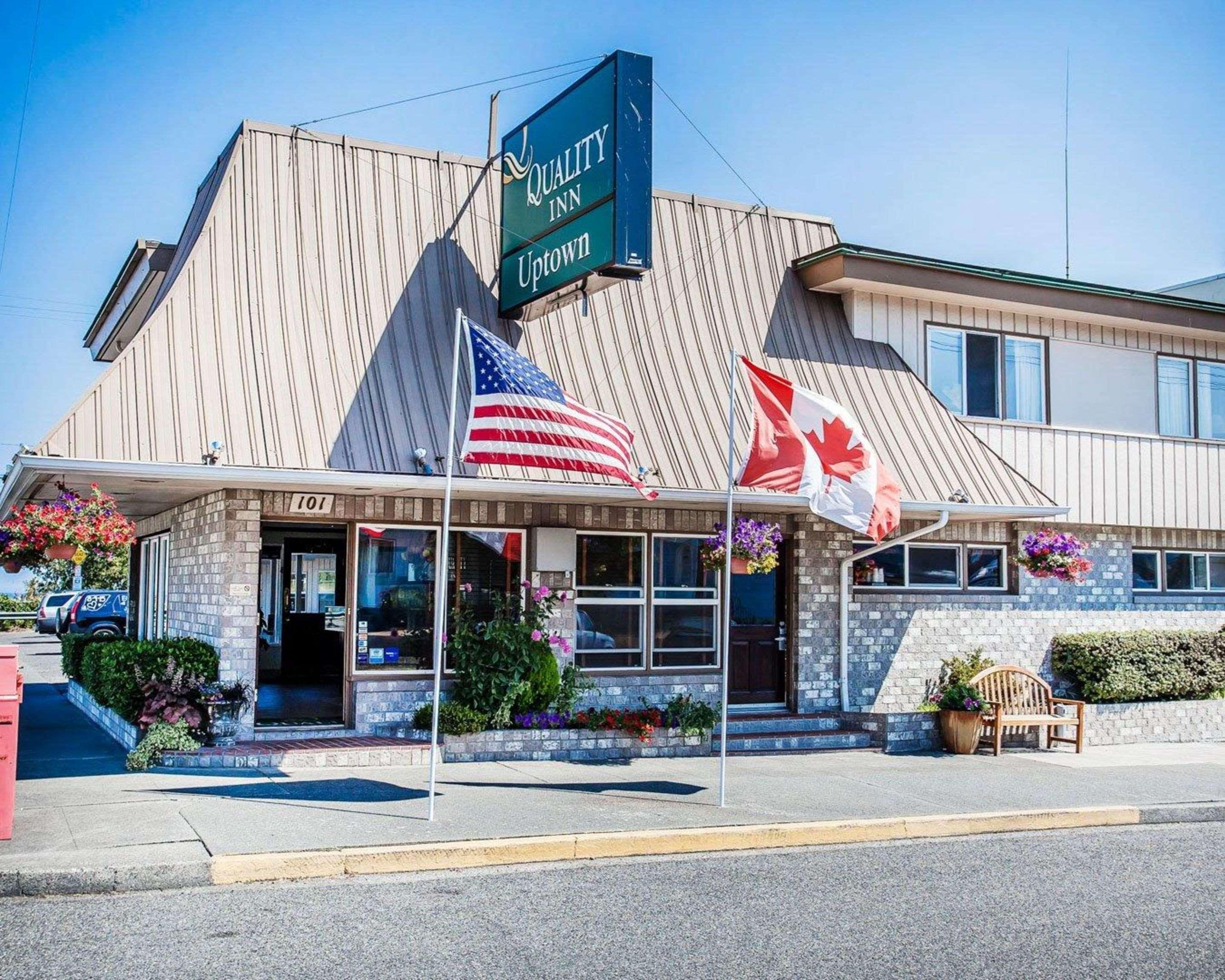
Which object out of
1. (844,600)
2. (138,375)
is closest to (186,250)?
(138,375)

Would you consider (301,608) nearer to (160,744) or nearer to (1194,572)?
(160,744)

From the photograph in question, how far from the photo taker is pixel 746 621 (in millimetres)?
15977

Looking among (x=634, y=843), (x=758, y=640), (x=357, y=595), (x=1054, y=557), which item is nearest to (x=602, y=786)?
(x=634, y=843)

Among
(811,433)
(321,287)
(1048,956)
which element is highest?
(321,287)

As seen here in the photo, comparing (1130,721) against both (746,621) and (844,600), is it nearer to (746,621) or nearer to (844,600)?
(844,600)

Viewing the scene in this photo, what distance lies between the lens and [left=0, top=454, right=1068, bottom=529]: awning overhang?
11297 millimetres

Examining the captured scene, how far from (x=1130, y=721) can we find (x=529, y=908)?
1210 cm

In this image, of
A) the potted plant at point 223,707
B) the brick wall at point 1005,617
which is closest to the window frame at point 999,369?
the brick wall at point 1005,617

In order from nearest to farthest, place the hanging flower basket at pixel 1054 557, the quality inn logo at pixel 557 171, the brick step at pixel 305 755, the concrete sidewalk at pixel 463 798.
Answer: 1. the concrete sidewalk at pixel 463 798
2. the brick step at pixel 305 755
3. the quality inn logo at pixel 557 171
4. the hanging flower basket at pixel 1054 557

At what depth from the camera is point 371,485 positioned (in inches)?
485

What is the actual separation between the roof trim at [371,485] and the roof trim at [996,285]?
3.25m

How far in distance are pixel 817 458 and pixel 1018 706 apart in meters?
6.34

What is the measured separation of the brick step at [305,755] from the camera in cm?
1188

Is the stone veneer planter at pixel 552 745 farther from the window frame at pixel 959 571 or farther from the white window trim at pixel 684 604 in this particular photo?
the window frame at pixel 959 571
